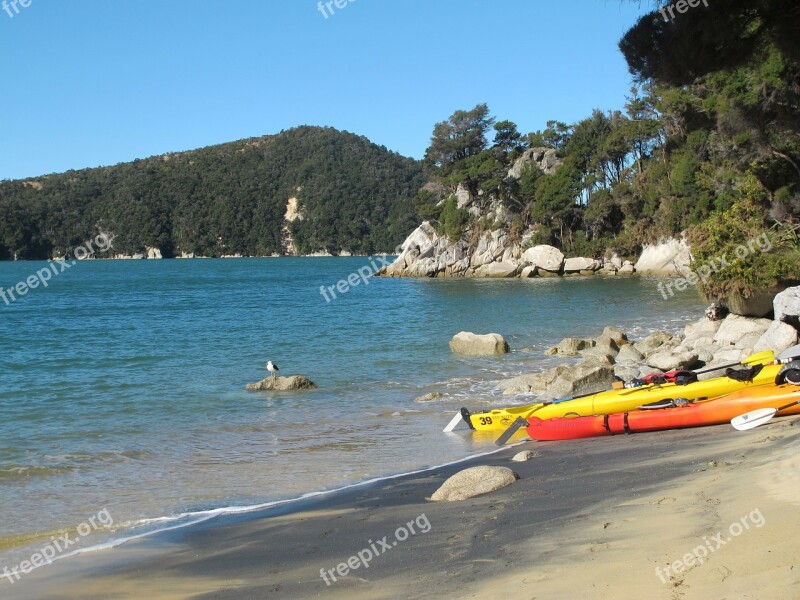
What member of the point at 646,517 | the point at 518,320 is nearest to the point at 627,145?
the point at 518,320

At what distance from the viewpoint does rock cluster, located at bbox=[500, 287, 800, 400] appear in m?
13.8

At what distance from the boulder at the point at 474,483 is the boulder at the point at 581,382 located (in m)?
6.05

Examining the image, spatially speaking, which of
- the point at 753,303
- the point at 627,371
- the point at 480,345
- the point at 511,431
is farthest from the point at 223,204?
the point at 511,431

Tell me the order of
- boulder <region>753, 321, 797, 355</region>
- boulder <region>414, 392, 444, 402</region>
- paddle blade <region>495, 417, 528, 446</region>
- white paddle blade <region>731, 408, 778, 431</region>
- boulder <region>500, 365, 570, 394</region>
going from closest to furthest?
white paddle blade <region>731, 408, 778, 431</region>
paddle blade <region>495, 417, 528, 446</region>
boulder <region>753, 321, 797, 355</region>
boulder <region>500, 365, 570, 394</region>
boulder <region>414, 392, 444, 402</region>

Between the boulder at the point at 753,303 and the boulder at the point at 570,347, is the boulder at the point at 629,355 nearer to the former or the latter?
the boulder at the point at 570,347

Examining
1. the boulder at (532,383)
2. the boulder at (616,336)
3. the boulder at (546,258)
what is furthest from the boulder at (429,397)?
the boulder at (546,258)

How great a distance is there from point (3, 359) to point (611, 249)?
52.7 metres

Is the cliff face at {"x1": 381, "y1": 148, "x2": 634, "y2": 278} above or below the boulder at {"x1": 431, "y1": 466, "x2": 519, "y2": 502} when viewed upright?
above

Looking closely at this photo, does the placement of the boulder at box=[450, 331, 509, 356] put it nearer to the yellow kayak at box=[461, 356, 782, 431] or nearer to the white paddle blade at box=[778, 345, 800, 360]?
the yellow kayak at box=[461, 356, 782, 431]

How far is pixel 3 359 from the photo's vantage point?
22641mm

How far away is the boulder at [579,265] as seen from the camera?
211ft

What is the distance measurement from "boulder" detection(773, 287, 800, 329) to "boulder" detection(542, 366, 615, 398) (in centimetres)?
334

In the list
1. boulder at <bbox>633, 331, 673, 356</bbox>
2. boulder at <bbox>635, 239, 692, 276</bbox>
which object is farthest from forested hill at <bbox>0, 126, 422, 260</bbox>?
boulder at <bbox>633, 331, 673, 356</bbox>

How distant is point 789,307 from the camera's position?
14109mm
